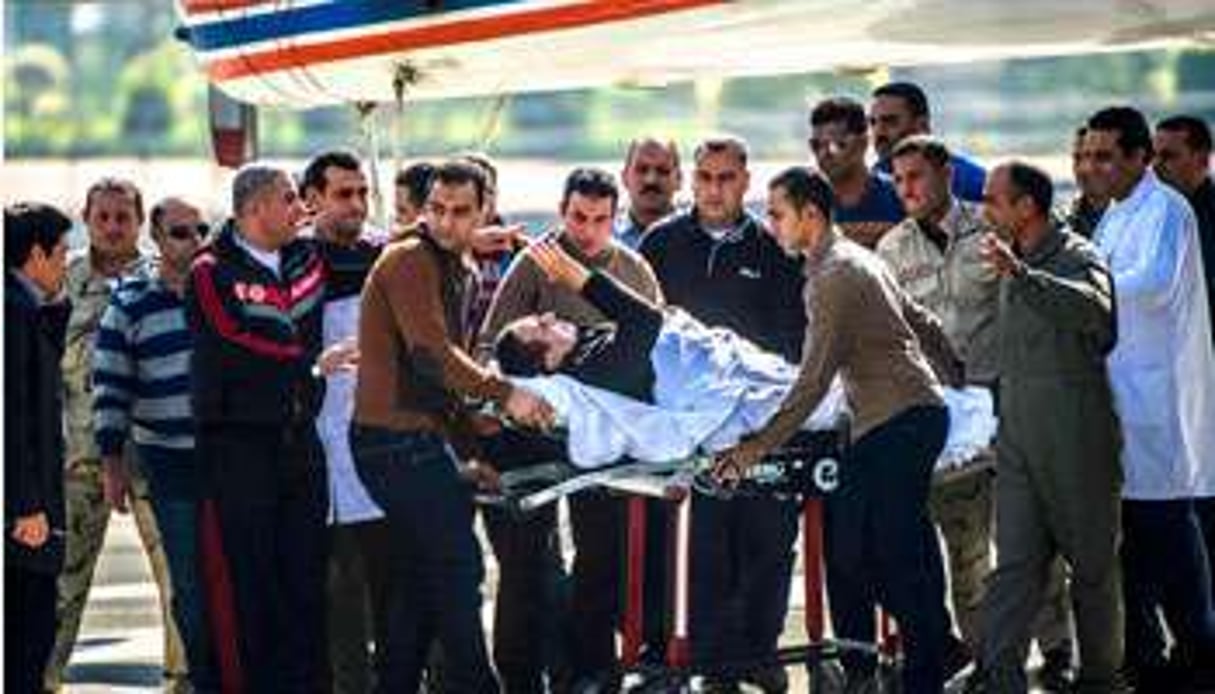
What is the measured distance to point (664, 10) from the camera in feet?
38.9

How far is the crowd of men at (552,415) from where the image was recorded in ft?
31.2

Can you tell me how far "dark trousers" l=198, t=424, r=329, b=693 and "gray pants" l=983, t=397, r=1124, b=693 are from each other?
1971 millimetres

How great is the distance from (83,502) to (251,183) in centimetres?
150

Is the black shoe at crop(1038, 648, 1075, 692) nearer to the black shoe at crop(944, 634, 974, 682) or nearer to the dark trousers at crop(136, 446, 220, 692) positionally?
the black shoe at crop(944, 634, 974, 682)

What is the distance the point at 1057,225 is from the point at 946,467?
2.63 feet

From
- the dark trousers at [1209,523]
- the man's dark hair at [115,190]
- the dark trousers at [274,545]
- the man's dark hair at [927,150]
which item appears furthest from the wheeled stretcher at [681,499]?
the man's dark hair at [115,190]

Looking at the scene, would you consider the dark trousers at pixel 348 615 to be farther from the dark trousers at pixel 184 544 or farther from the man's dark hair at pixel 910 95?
the man's dark hair at pixel 910 95

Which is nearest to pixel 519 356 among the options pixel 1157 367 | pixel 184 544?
pixel 184 544

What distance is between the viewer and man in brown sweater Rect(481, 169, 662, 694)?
10.1 meters

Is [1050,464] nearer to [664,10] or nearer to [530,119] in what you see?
[664,10]

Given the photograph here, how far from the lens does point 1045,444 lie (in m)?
10.0

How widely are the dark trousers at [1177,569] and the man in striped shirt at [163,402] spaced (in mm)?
2862

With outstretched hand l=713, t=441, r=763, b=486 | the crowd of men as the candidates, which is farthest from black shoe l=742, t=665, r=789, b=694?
outstretched hand l=713, t=441, r=763, b=486

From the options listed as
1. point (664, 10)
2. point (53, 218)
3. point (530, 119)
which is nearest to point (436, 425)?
point (53, 218)
